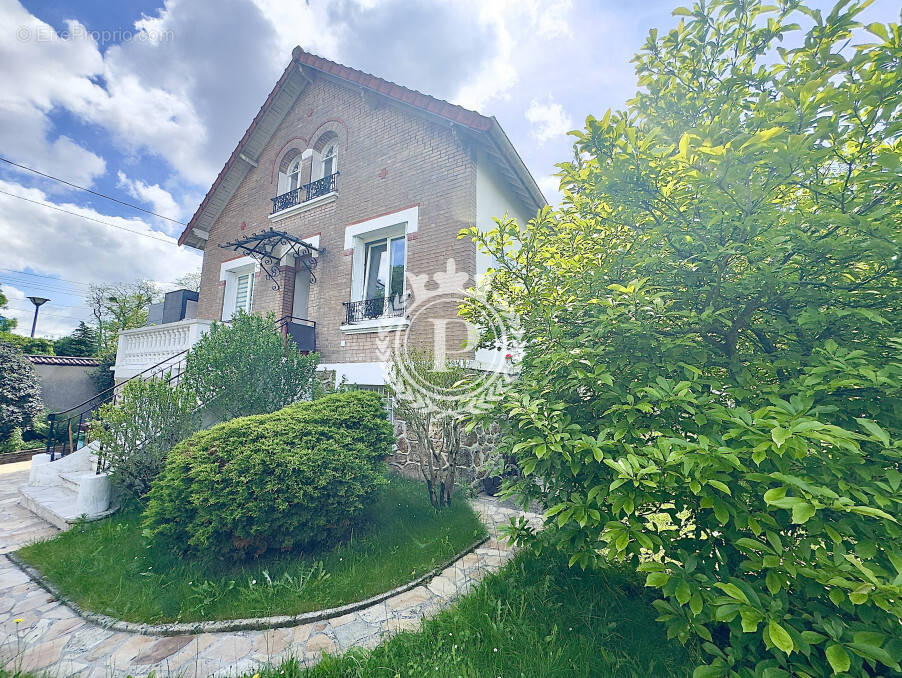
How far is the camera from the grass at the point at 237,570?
10.2 feet

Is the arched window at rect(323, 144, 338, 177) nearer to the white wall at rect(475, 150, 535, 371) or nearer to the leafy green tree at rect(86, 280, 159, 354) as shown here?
the white wall at rect(475, 150, 535, 371)

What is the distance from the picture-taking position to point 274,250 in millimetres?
9188

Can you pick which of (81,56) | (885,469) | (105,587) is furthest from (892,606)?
(81,56)

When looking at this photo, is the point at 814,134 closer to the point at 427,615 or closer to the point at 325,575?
the point at 427,615

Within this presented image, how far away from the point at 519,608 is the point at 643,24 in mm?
4908

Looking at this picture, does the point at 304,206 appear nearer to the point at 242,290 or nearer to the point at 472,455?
the point at 242,290

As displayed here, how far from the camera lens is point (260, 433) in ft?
12.5

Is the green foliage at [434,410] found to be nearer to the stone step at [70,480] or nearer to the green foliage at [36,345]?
the stone step at [70,480]

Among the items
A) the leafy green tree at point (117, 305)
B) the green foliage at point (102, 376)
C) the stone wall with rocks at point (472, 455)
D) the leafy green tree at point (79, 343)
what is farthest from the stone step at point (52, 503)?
the leafy green tree at point (117, 305)

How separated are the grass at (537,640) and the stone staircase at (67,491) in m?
4.78

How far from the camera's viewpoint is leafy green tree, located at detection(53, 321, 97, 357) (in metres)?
19.8

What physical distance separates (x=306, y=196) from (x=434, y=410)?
287 inches

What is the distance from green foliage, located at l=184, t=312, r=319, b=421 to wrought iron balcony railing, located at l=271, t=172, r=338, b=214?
4224mm

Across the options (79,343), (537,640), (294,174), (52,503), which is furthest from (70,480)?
(79,343)
